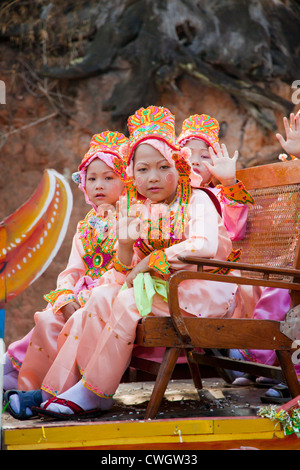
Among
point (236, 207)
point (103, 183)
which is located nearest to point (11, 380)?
point (103, 183)

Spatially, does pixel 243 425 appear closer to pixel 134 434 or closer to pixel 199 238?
pixel 134 434

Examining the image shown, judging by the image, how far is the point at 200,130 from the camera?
149 inches

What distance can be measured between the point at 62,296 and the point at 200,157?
1.21 meters

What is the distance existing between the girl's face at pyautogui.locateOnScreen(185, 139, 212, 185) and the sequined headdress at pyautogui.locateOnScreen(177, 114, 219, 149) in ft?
0.10

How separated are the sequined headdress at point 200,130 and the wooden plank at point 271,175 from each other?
30 centimetres

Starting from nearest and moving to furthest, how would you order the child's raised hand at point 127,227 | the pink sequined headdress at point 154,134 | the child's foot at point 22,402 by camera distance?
1. the child's foot at point 22,402
2. the child's raised hand at point 127,227
3. the pink sequined headdress at point 154,134

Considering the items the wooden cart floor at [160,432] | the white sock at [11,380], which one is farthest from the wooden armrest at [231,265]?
the white sock at [11,380]

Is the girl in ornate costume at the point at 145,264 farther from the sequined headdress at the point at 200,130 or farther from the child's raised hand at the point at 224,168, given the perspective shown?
the sequined headdress at the point at 200,130

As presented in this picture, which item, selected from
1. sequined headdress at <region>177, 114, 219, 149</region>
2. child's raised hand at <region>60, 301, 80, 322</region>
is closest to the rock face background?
sequined headdress at <region>177, 114, 219, 149</region>

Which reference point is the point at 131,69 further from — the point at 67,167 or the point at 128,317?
the point at 128,317

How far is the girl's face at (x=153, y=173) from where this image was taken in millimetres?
2947

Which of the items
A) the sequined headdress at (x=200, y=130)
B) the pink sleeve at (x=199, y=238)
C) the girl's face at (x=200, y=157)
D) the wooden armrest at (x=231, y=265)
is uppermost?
the sequined headdress at (x=200, y=130)

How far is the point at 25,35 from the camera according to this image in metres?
6.72

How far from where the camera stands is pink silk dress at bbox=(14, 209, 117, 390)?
3174 mm
